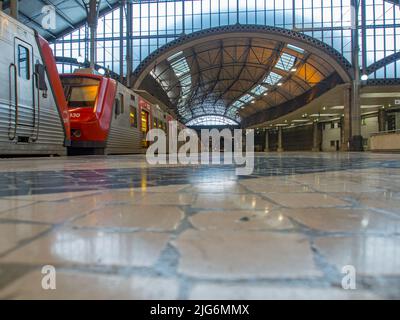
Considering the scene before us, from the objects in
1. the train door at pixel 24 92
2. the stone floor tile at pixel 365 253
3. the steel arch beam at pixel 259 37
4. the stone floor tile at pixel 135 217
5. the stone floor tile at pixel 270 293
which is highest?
the steel arch beam at pixel 259 37

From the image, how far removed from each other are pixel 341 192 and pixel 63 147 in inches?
308

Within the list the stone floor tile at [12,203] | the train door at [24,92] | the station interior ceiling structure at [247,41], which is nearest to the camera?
the stone floor tile at [12,203]

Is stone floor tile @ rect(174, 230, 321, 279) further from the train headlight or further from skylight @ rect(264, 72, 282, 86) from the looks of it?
skylight @ rect(264, 72, 282, 86)

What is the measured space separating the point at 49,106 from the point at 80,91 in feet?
7.42

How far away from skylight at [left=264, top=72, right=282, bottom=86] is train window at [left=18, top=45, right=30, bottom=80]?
31.6 meters

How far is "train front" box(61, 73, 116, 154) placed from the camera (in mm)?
9547

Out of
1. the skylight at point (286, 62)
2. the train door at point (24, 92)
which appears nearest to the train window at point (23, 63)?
the train door at point (24, 92)

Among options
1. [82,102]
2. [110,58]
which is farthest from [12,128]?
[110,58]

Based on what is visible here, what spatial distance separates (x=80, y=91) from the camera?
993 centimetres

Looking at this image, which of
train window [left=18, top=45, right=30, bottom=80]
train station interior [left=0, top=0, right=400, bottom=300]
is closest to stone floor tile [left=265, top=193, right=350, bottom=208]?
train station interior [left=0, top=0, right=400, bottom=300]

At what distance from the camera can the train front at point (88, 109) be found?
9.55 m

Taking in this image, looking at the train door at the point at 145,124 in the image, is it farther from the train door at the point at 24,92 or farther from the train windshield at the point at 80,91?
the train door at the point at 24,92

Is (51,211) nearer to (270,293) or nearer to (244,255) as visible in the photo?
(244,255)
